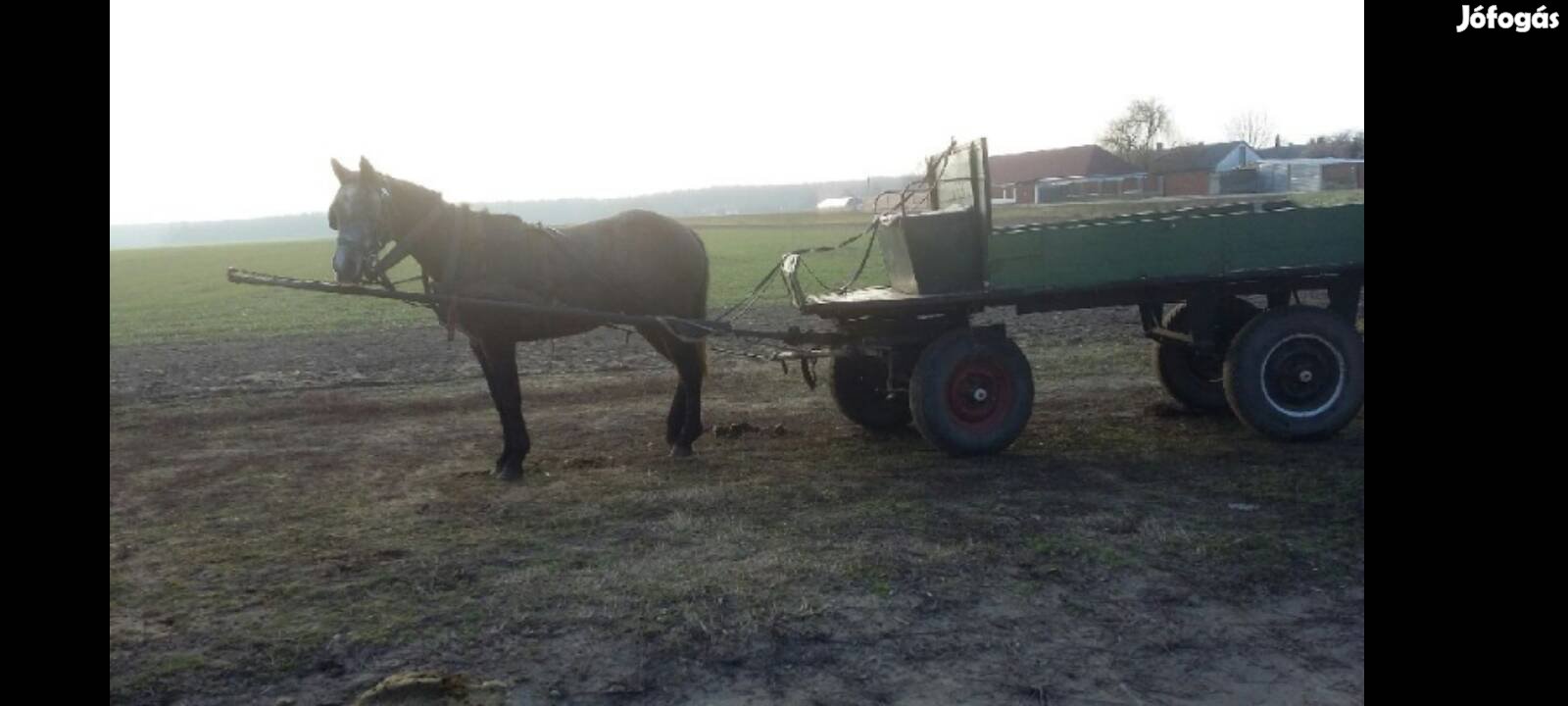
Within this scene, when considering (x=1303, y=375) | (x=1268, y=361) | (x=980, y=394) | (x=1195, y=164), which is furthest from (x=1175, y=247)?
Result: (x=1195, y=164)

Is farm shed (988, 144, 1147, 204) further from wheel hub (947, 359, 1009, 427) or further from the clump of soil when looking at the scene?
the clump of soil

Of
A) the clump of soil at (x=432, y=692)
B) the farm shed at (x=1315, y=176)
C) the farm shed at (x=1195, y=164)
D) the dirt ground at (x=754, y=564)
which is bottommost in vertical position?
the clump of soil at (x=432, y=692)

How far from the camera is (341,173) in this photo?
24.1 ft

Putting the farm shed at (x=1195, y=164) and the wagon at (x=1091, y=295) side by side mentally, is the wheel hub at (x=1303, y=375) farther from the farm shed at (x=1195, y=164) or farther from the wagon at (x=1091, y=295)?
the farm shed at (x=1195, y=164)

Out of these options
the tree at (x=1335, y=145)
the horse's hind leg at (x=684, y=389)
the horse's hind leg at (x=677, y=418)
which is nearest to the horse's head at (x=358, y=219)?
the horse's hind leg at (x=684, y=389)

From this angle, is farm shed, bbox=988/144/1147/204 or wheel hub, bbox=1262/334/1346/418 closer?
wheel hub, bbox=1262/334/1346/418

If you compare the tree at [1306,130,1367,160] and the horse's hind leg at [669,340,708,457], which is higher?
the tree at [1306,130,1367,160]

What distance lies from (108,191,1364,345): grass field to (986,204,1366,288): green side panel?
2.43m

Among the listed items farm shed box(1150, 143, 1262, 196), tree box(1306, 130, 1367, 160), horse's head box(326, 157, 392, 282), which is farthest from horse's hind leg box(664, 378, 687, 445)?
tree box(1306, 130, 1367, 160)

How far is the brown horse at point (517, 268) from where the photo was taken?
738 centimetres

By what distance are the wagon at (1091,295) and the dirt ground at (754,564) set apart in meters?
0.35

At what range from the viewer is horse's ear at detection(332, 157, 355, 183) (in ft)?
24.1
